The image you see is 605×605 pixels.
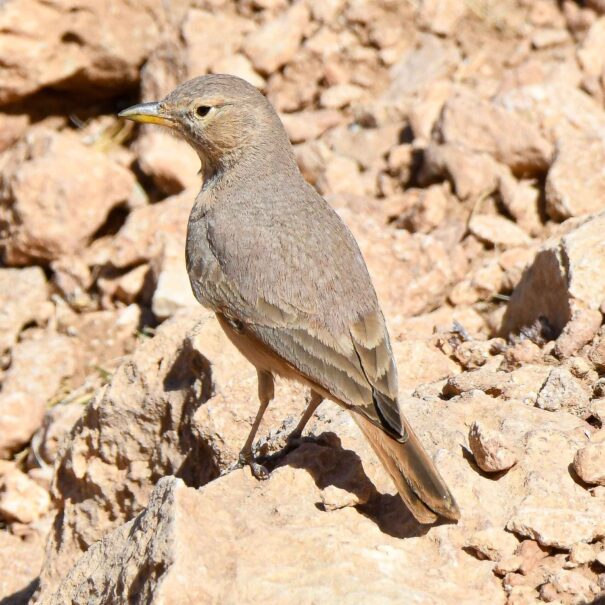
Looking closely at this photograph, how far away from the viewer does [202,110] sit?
5.50 meters

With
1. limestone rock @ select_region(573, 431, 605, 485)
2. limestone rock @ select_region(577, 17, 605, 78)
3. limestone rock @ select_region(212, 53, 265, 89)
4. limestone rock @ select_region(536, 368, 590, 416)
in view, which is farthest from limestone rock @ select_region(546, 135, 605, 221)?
limestone rock @ select_region(573, 431, 605, 485)

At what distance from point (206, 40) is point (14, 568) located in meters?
4.95

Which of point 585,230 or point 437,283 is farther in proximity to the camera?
point 437,283

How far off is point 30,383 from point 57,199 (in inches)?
65.7

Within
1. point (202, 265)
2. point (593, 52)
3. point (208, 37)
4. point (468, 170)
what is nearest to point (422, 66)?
point (593, 52)

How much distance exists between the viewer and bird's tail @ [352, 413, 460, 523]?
3.62 m

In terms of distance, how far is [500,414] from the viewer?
430 cm

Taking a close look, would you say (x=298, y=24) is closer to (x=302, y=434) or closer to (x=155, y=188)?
(x=155, y=188)

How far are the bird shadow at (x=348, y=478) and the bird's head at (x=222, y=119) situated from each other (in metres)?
1.78

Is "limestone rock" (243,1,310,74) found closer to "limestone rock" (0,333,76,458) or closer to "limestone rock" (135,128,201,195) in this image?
"limestone rock" (135,128,201,195)

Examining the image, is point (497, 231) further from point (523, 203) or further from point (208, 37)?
point (208, 37)

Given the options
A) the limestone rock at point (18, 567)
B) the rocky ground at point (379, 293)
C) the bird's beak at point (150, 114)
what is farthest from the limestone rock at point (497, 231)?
the limestone rock at point (18, 567)

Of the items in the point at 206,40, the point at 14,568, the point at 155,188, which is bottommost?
the point at 14,568

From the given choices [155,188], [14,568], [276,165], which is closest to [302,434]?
[276,165]
